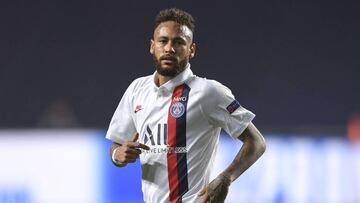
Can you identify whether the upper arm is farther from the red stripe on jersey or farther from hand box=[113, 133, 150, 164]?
hand box=[113, 133, 150, 164]

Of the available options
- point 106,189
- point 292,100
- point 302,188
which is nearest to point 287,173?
point 302,188

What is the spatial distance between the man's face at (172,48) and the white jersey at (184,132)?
5cm

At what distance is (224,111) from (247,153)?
0.19 meters

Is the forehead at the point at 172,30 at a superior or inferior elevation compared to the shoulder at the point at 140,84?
superior

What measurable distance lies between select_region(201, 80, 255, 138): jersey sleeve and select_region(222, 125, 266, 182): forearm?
39 millimetres

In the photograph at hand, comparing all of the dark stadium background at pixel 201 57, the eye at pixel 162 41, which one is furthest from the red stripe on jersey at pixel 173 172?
the dark stadium background at pixel 201 57

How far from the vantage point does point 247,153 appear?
3.54 metres

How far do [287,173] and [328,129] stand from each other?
19.6 inches

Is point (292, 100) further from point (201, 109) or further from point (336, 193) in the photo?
point (201, 109)

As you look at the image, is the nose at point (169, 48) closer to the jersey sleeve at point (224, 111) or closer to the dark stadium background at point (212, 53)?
the jersey sleeve at point (224, 111)

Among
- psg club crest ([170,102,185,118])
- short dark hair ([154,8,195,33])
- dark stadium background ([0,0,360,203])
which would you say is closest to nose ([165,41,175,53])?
short dark hair ([154,8,195,33])

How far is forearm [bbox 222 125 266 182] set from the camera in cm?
351

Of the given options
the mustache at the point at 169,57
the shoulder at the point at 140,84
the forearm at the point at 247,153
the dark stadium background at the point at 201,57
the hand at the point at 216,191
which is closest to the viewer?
Result: the hand at the point at 216,191

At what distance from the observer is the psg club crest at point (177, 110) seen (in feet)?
11.9
